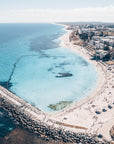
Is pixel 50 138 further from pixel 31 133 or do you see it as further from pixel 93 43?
pixel 93 43

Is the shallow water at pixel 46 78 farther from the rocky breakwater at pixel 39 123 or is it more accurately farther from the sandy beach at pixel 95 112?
the sandy beach at pixel 95 112

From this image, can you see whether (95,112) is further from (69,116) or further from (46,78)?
(46,78)

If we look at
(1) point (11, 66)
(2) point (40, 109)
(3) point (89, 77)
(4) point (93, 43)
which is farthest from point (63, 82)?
(4) point (93, 43)

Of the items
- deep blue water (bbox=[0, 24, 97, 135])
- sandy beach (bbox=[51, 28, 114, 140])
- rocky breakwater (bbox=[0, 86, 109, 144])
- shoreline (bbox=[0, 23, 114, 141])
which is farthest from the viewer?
deep blue water (bbox=[0, 24, 97, 135])

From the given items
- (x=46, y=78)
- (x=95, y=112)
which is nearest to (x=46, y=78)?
(x=46, y=78)

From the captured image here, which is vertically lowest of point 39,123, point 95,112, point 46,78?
point 39,123

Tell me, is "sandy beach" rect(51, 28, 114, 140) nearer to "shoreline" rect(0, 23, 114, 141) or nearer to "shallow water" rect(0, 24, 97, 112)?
"shoreline" rect(0, 23, 114, 141)

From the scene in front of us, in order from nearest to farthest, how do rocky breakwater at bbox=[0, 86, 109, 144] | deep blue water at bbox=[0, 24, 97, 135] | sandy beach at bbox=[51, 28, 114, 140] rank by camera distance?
rocky breakwater at bbox=[0, 86, 109, 144] → sandy beach at bbox=[51, 28, 114, 140] → deep blue water at bbox=[0, 24, 97, 135]

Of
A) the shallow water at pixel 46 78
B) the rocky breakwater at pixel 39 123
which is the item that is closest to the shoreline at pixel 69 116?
the rocky breakwater at pixel 39 123

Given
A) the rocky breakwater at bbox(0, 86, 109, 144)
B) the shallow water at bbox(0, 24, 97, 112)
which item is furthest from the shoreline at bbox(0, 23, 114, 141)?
the shallow water at bbox(0, 24, 97, 112)

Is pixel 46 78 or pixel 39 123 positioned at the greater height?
pixel 46 78
